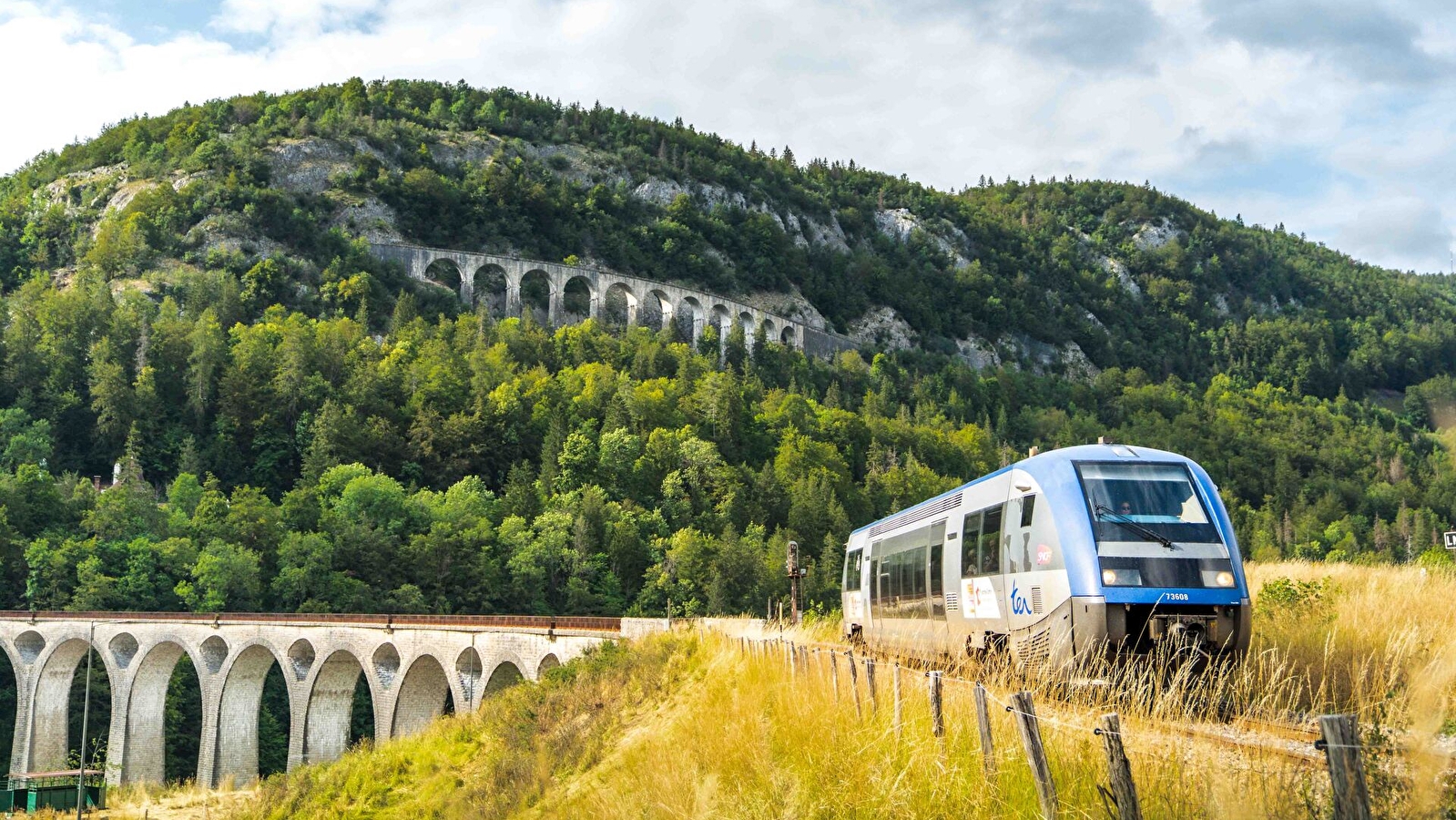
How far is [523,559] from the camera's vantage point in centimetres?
7231

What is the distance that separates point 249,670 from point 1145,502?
49637 mm

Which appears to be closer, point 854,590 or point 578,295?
point 854,590

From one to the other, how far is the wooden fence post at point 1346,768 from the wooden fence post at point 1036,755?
1643mm

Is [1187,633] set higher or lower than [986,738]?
higher

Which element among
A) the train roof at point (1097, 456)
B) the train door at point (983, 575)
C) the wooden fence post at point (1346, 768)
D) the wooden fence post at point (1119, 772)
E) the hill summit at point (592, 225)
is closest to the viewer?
the wooden fence post at point (1346, 768)

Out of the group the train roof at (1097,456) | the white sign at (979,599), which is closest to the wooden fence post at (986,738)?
the train roof at (1097,456)

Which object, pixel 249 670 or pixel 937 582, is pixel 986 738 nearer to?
pixel 937 582

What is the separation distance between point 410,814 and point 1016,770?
20.5 m

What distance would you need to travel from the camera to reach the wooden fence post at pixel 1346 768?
5.56m

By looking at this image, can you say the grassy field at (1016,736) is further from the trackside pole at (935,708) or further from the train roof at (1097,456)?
the train roof at (1097,456)

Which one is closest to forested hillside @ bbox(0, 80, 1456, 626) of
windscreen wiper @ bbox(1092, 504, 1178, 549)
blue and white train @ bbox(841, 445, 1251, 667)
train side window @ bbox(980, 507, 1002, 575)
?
train side window @ bbox(980, 507, 1002, 575)

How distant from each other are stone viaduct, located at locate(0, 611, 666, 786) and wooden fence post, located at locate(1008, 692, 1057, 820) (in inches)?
1223

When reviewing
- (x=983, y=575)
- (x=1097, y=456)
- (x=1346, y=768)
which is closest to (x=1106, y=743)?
(x=1346, y=768)

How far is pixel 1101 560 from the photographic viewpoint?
39.6ft
